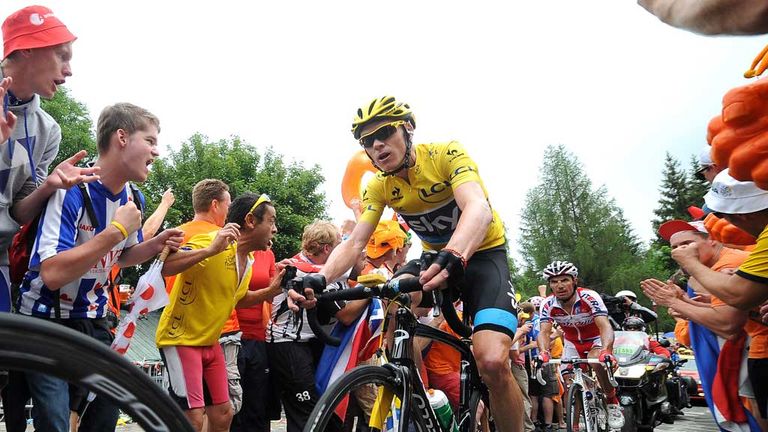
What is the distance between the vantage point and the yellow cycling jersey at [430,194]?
412 cm

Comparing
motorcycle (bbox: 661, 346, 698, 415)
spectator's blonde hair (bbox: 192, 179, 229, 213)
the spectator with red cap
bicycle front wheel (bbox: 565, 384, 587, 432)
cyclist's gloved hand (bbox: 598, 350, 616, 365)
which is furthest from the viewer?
motorcycle (bbox: 661, 346, 698, 415)

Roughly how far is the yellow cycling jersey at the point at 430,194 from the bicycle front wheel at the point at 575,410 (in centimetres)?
358

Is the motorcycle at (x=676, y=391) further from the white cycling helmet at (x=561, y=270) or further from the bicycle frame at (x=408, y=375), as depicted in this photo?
the bicycle frame at (x=408, y=375)

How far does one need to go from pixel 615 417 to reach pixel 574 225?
63.0 meters

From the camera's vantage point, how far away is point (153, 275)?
13.7ft

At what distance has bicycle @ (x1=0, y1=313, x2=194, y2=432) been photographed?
1136mm

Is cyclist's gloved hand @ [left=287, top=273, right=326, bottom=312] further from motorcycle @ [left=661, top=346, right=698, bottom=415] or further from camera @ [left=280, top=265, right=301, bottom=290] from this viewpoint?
motorcycle @ [left=661, top=346, right=698, bottom=415]

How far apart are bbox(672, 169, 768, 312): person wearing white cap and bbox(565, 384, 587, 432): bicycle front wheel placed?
3.79 m

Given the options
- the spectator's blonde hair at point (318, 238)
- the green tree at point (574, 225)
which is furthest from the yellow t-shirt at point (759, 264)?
the green tree at point (574, 225)

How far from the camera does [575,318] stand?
909 cm

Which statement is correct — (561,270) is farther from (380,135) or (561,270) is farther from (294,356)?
(380,135)

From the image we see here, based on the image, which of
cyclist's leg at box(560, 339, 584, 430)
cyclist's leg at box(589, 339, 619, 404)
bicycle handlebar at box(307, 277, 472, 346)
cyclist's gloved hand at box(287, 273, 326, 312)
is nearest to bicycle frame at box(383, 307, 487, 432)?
bicycle handlebar at box(307, 277, 472, 346)

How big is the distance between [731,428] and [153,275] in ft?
13.5

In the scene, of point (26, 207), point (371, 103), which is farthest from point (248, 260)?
point (26, 207)
